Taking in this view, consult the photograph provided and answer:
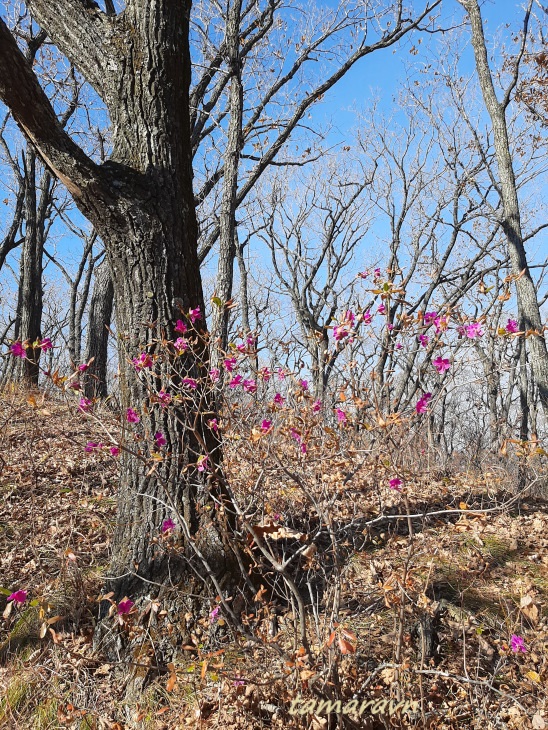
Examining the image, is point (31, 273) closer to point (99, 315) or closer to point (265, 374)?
point (99, 315)

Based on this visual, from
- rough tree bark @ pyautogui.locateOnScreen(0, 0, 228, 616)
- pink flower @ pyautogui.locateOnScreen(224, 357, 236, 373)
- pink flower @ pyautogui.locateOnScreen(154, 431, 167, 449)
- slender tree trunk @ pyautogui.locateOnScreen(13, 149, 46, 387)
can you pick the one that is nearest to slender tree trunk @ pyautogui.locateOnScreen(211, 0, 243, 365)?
rough tree bark @ pyautogui.locateOnScreen(0, 0, 228, 616)

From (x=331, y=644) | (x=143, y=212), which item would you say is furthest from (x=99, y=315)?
(x=331, y=644)

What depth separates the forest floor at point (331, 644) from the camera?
1.98 metres

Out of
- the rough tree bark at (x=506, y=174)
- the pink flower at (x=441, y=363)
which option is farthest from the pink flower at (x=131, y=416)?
the rough tree bark at (x=506, y=174)

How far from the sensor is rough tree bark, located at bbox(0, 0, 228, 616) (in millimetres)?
2729

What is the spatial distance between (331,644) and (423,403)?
1120 mm

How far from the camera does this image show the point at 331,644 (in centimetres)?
180

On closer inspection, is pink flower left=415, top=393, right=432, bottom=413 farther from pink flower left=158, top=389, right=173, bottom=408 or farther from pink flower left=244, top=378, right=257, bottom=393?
pink flower left=158, top=389, right=173, bottom=408

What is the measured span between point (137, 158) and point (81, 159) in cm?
31

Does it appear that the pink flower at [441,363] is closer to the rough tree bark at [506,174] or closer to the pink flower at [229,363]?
the pink flower at [229,363]

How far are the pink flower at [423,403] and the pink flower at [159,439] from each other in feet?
4.18

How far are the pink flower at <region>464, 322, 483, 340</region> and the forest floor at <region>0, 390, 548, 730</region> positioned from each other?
2.55ft

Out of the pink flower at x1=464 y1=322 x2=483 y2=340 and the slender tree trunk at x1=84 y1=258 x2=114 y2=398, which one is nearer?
the pink flower at x1=464 y1=322 x2=483 y2=340

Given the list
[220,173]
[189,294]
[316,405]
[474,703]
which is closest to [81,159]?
[189,294]
